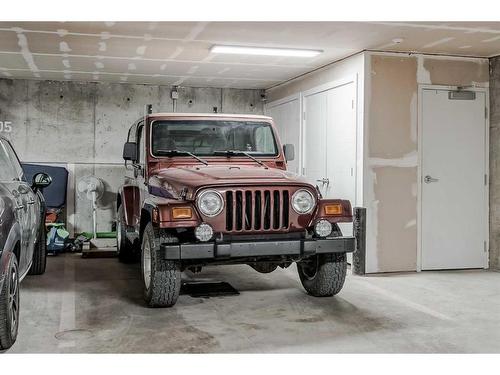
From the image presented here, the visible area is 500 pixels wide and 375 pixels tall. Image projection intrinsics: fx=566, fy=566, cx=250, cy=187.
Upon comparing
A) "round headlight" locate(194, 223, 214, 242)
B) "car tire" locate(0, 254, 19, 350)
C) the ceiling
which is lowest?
"car tire" locate(0, 254, 19, 350)

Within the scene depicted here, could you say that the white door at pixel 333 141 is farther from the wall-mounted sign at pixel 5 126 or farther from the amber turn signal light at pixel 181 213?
the wall-mounted sign at pixel 5 126

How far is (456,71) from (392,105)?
1.04 metres

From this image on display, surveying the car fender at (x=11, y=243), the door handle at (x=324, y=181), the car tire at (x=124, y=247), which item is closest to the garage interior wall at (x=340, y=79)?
the door handle at (x=324, y=181)

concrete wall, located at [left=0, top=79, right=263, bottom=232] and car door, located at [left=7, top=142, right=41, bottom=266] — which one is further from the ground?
concrete wall, located at [left=0, top=79, right=263, bottom=232]

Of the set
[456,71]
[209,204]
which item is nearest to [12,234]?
[209,204]

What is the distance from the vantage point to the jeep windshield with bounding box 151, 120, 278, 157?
5910mm

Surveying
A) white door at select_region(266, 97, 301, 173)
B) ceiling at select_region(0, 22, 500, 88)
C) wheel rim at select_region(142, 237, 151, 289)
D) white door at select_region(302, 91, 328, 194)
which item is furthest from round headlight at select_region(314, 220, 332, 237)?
white door at select_region(266, 97, 301, 173)

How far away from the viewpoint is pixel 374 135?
706cm

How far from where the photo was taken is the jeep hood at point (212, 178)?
191 inches

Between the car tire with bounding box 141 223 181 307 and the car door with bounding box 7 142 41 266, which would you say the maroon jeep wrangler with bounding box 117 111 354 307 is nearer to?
the car tire with bounding box 141 223 181 307

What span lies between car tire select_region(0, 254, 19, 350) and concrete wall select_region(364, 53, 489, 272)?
433 centimetres

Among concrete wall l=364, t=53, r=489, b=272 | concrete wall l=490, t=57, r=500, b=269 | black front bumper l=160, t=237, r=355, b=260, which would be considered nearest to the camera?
black front bumper l=160, t=237, r=355, b=260

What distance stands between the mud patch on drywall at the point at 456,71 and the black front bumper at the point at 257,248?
3.28 m
